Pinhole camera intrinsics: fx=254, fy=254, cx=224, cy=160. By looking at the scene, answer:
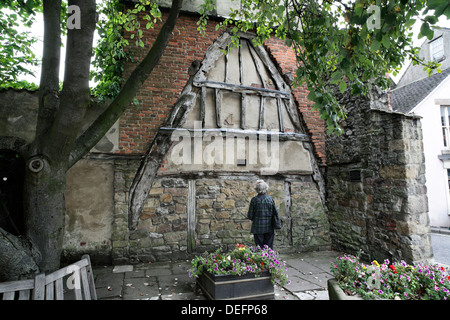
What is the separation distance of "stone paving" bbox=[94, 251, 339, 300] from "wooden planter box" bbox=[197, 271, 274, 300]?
14.8 inches

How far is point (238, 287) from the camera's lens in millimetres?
3418

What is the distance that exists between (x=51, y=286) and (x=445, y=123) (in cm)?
1419

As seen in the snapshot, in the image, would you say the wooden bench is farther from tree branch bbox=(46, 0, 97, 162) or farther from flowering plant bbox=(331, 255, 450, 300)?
flowering plant bbox=(331, 255, 450, 300)

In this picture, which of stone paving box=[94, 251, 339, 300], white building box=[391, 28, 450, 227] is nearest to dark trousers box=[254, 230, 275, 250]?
stone paving box=[94, 251, 339, 300]

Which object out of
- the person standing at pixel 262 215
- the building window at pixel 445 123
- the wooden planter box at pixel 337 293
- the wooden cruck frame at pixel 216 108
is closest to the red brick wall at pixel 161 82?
the wooden cruck frame at pixel 216 108

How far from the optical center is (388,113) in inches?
206

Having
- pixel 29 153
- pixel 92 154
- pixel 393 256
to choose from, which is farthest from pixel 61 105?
pixel 393 256

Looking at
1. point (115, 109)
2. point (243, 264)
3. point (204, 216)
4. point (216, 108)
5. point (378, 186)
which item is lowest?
point (243, 264)

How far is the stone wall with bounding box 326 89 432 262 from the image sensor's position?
4.89 m

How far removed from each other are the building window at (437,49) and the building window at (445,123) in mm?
3747

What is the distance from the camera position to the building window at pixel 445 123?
10750mm

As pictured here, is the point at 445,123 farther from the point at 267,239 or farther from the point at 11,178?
the point at 11,178

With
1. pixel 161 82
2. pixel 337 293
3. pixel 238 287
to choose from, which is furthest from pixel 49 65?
pixel 337 293
